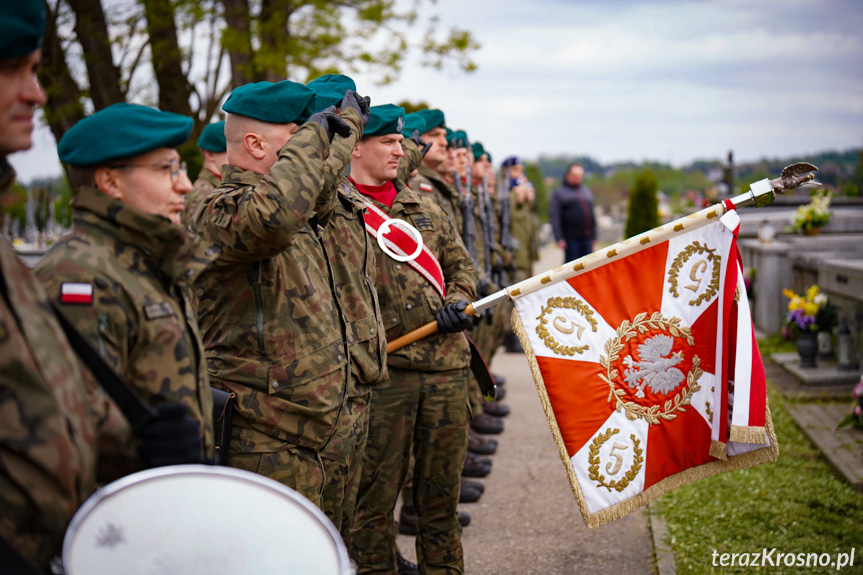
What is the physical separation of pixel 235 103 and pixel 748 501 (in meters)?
4.43

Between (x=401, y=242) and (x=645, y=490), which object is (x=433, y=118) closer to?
(x=401, y=242)

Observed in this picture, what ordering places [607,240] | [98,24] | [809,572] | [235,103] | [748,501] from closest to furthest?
1. [235,103]
2. [809,572]
3. [748,501]
4. [98,24]
5. [607,240]

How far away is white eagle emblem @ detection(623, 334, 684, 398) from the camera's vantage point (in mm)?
3986

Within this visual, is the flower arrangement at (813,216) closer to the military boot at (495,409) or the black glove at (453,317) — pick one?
the military boot at (495,409)

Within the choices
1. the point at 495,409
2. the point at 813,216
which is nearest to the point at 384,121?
the point at 495,409

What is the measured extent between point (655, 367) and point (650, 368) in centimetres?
3

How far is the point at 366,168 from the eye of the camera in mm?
4324

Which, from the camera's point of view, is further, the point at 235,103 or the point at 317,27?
the point at 317,27

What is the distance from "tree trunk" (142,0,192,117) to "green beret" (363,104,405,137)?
908cm

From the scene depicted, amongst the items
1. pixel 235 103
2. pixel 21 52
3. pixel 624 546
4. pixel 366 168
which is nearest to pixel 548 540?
pixel 624 546

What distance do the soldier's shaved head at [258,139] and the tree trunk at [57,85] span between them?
9794 mm

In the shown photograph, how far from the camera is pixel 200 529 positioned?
1754 millimetres

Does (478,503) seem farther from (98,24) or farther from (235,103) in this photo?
(98,24)

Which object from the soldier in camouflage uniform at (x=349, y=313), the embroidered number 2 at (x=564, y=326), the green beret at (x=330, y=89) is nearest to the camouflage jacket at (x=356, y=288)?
the soldier in camouflage uniform at (x=349, y=313)
